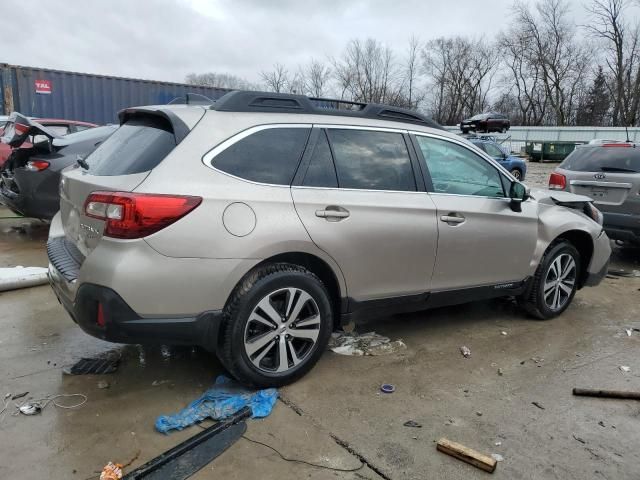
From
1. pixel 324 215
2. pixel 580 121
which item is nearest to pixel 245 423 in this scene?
pixel 324 215

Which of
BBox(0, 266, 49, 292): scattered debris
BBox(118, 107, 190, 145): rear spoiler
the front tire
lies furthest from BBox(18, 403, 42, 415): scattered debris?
BBox(0, 266, 49, 292): scattered debris

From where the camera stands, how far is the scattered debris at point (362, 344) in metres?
3.84

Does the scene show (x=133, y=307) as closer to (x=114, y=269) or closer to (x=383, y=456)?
(x=114, y=269)

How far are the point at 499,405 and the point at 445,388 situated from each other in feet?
1.15

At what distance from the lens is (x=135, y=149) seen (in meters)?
3.03

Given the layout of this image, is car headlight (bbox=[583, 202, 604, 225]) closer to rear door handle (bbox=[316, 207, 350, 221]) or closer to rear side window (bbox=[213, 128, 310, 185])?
rear door handle (bbox=[316, 207, 350, 221])

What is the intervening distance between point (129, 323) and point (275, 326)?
2.73 ft

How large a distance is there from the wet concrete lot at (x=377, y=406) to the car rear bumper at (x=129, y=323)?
1.55 feet

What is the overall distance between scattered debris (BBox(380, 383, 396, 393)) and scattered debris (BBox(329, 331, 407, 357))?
470 mm

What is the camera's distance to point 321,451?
2631mm

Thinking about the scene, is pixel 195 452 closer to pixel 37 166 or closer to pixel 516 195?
pixel 516 195

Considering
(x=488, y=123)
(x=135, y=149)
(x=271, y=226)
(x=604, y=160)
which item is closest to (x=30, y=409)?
(x=135, y=149)

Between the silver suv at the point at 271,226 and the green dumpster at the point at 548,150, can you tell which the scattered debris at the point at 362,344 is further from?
the green dumpster at the point at 548,150

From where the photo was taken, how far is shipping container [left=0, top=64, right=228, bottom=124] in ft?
44.9
